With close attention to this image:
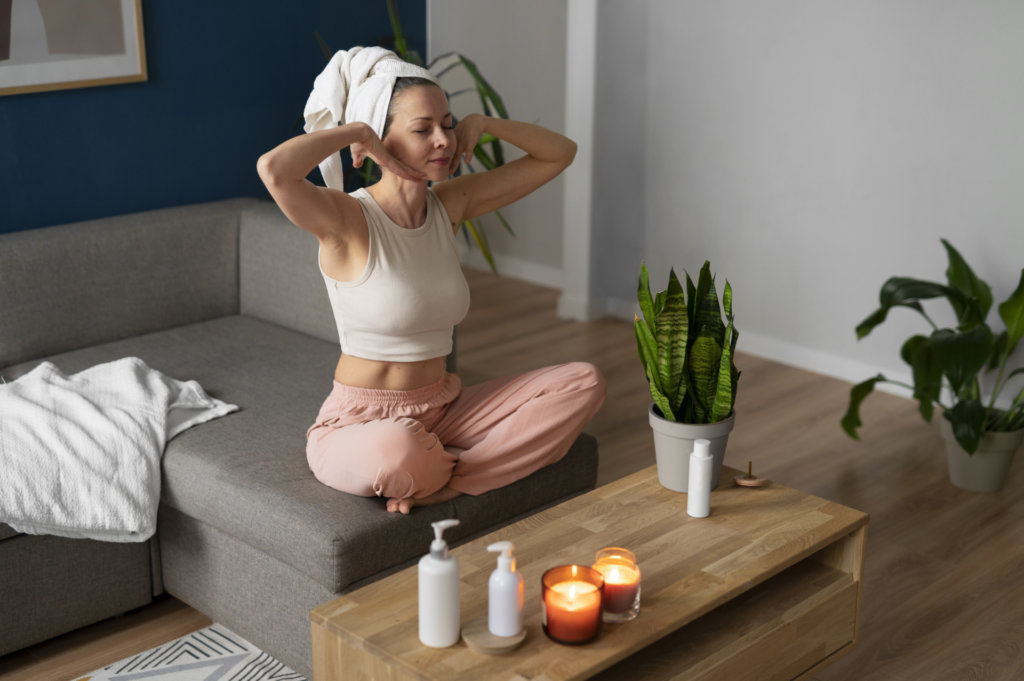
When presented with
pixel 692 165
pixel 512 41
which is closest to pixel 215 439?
pixel 692 165

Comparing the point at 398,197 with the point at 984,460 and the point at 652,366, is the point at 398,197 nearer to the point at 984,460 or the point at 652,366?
the point at 652,366

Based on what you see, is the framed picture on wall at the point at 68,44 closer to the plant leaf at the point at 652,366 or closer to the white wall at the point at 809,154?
the white wall at the point at 809,154

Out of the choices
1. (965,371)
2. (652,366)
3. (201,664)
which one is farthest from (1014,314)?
(201,664)

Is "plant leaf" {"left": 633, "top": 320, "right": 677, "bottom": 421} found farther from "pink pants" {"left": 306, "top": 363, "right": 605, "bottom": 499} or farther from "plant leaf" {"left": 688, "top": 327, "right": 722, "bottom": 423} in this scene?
"pink pants" {"left": 306, "top": 363, "right": 605, "bottom": 499}

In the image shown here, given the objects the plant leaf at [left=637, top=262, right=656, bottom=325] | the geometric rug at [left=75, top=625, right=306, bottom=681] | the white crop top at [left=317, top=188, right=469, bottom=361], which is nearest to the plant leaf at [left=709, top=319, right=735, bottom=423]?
the plant leaf at [left=637, top=262, right=656, bottom=325]

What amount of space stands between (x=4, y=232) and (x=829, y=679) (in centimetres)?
253

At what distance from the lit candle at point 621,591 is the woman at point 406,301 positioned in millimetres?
548

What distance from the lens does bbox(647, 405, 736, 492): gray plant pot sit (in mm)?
2061

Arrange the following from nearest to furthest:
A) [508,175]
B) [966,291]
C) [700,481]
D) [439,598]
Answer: [439,598], [700,481], [508,175], [966,291]

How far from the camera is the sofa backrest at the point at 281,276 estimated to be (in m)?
3.07

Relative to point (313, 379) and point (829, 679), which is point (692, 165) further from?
point (829, 679)

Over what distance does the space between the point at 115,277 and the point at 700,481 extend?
1848 millimetres

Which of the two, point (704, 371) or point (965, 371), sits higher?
point (704, 371)

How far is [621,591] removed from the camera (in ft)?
5.48
